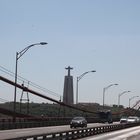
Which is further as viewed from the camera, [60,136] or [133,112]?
→ [133,112]

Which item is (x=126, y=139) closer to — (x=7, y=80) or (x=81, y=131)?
(x=81, y=131)

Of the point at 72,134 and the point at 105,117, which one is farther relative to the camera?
the point at 105,117

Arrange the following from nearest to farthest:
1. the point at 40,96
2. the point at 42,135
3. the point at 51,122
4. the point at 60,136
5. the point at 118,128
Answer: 1. the point at 42,135
2. the point at 60,136
3. the point at 118,128
4. the point at 51,122
5. the point at 40,96

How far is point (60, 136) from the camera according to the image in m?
27.7

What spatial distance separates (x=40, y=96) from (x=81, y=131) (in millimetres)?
54719

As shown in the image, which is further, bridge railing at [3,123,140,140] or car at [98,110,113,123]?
car at [98,110,113,123]

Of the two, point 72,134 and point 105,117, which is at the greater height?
point 105,117

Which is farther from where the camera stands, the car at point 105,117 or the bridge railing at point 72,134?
the car at point 105,117

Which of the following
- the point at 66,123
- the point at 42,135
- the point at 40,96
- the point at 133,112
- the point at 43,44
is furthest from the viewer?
the point at 133,112

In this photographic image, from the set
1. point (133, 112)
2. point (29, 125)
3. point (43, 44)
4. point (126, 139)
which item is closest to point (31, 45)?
point (43, 44)

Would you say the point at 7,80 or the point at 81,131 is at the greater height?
the point at 7,80

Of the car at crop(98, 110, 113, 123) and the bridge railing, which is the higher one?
the car at crop(98, 110, 113, 123)

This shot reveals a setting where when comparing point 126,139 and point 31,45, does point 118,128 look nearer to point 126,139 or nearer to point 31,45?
point 31,45

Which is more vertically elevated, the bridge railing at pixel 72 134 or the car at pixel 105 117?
the car at pixel 105 117
